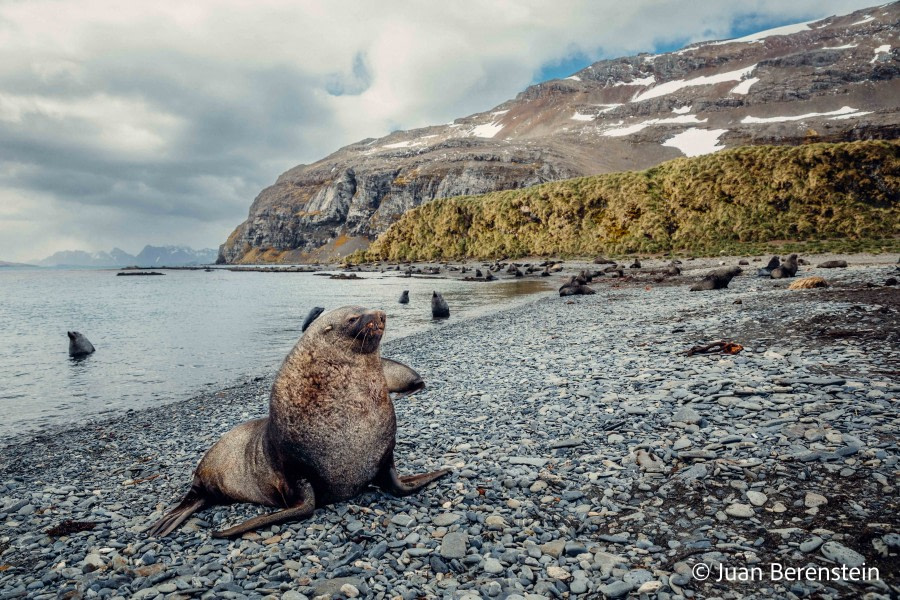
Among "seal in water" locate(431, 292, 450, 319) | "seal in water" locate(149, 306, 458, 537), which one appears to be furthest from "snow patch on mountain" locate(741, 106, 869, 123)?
"seal in water" locate(149, 306, 458, 537)

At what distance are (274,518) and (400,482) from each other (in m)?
1.34

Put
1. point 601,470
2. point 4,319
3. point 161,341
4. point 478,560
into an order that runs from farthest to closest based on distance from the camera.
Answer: point 4,319 < point 161,341 < point 601,470 < point 478,560

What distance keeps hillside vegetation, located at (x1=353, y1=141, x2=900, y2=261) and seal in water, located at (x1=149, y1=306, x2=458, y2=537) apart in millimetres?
49677

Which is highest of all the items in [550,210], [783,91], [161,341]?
[783,91]

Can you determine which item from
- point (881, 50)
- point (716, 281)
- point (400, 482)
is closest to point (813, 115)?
point (881, 50)

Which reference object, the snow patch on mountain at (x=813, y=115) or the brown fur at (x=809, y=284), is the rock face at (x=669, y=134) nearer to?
the snow patch on mountain at (x=813, y=115)

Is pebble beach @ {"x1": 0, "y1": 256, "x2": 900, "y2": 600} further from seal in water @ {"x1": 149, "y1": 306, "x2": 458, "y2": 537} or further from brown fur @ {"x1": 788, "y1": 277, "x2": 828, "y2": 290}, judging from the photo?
brown fur @ {"x1": 788, "y1": 277, "x2": 828, "y2": 290}

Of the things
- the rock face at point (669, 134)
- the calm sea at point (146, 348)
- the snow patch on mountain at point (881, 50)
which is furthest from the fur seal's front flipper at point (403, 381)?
the snow patch on mountain at point (881, 50)

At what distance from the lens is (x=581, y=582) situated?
342 cm

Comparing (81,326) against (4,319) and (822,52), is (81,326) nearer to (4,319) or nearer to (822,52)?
(4,319)

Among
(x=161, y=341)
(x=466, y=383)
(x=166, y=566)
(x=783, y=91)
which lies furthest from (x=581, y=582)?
(x=783, y=91)

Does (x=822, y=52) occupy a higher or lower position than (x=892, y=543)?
higher

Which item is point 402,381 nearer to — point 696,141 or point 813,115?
point 696,141

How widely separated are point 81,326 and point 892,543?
34076 mm
